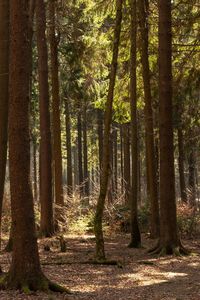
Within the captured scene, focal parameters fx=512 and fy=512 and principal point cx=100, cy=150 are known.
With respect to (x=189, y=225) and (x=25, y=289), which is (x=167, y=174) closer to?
(x=189, y=225)

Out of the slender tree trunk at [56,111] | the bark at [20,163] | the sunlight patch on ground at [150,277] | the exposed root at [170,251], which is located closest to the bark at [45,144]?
the slender tree trunk at [56,111]

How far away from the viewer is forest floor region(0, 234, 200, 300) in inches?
338

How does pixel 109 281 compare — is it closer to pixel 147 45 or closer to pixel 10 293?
pixel 10 293

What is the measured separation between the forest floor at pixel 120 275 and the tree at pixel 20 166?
1.23 ft

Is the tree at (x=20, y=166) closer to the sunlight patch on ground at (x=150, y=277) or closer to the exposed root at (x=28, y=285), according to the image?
the exposed root at (x=28, y=285)

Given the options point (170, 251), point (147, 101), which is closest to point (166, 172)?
point (170, 251)

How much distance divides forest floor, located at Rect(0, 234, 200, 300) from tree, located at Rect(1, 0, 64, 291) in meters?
0.38

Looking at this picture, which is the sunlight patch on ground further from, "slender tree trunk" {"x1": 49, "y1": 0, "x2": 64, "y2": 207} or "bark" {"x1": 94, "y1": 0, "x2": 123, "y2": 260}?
"slender tree trunk" {"x1": 49, "y1": 0, "x2": 64, "y2": 207}

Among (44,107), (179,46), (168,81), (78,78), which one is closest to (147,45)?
(179,46)

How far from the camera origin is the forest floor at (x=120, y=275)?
8.59 meters

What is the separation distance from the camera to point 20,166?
26.8 feet

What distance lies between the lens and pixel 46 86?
17.4 metres

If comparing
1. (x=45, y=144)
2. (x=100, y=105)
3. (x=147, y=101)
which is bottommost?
(x=45, y=144)

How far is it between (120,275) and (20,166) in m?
3.71
